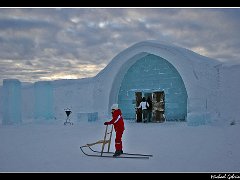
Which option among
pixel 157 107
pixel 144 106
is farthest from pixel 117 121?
pixel 157 107

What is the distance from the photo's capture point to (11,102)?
17.2 metres

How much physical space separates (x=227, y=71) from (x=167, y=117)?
18.2ft

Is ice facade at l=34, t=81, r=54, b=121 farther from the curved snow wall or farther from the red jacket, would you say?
the red jacket

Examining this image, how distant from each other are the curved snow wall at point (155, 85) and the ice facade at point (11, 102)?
5.21 m

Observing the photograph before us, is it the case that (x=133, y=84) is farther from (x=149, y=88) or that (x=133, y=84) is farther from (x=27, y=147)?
(x=27, y=147)

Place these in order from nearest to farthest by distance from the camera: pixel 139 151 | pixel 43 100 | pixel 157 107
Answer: pixel 139 151
pixel 157 107
pixel 43 100

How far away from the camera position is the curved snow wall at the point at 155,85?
16.6 metres

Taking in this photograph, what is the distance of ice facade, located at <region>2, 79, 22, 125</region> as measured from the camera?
17.2 meters

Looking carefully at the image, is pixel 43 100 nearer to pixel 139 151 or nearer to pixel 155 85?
pixel 155 85

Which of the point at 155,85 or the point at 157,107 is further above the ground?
the point at 155,85

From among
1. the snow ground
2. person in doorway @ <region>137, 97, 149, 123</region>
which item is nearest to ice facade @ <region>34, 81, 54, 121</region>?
person in doorway @ <region>137, 97, 149, 123</region>

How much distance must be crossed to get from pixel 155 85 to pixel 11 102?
7.18m

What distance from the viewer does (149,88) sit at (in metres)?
17.3
